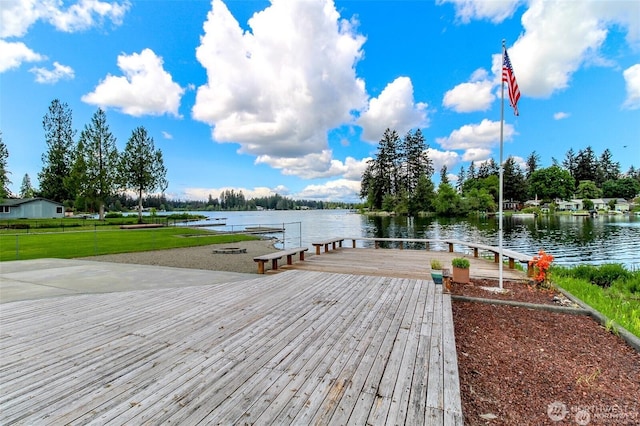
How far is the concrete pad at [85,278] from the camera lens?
521cm

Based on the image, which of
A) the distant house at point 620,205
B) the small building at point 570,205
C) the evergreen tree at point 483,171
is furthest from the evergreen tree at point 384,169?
the distant house at point 620,205

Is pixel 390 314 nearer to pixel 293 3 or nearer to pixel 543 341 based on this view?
pixel 543 341

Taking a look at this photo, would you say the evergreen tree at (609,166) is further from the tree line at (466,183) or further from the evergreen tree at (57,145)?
the evergreen tree at (57,145)

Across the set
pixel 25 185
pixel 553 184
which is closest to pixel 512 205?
pixel 553 184

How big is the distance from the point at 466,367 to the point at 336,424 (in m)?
1.82

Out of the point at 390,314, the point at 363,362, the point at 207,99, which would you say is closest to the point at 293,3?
the point at 207,99

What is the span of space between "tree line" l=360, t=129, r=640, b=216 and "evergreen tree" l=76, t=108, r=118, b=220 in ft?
150

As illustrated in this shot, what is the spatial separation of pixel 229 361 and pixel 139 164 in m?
41.7

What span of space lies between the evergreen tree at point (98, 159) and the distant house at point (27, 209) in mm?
12989

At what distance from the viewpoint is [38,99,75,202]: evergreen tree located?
139 ft

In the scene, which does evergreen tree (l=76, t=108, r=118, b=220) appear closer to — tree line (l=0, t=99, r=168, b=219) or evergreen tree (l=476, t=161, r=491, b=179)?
tree line (l=0, t=99, r=168, b=219)

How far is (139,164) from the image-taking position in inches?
1441

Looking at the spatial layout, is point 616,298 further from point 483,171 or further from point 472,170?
point 472,170

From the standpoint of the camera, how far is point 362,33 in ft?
46.0
